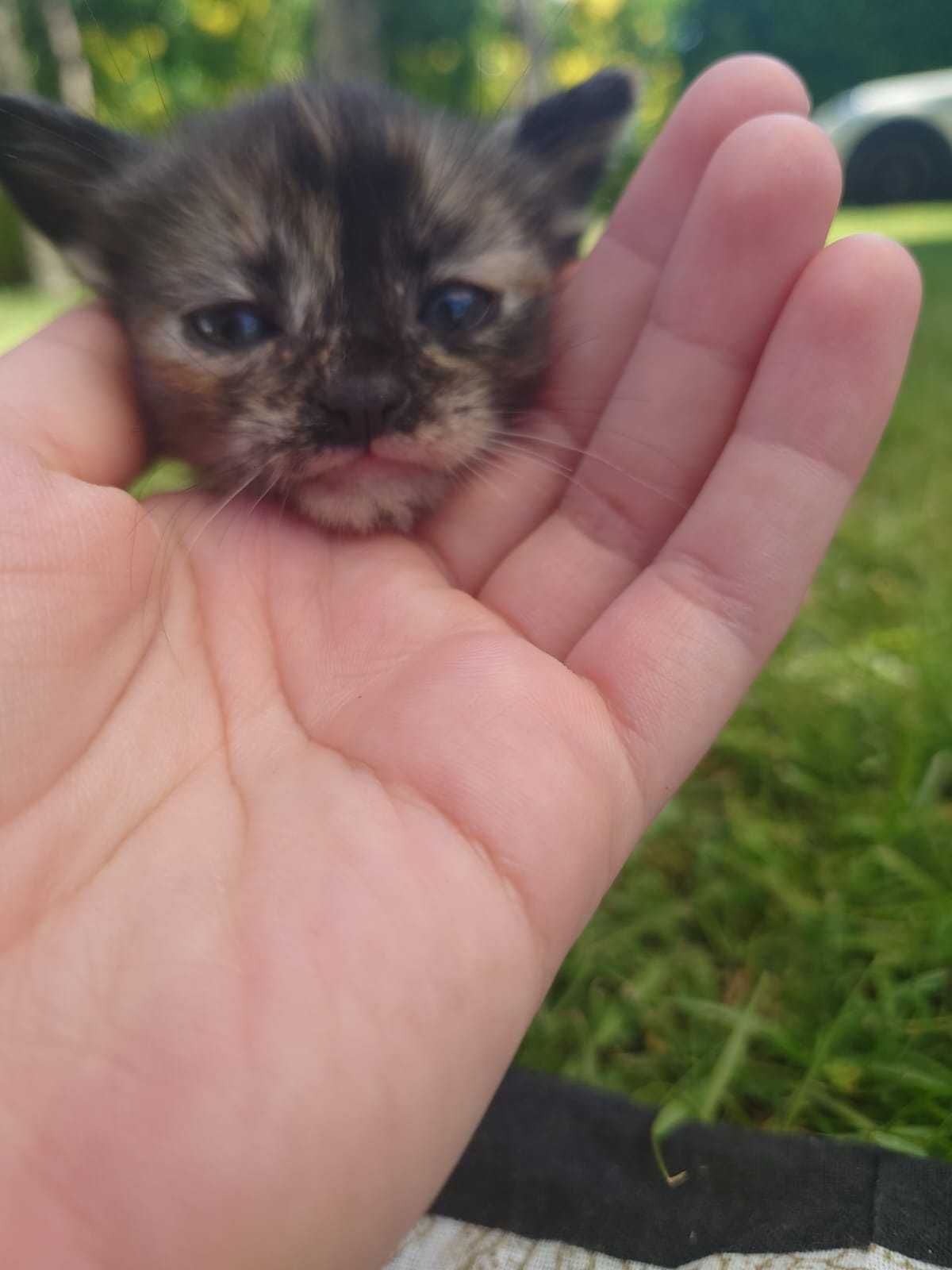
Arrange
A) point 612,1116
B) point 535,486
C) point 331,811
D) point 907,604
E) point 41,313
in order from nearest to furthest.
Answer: point 331,811 < point 612,1116 < point 535,486 < point 907,604 < point 41,313

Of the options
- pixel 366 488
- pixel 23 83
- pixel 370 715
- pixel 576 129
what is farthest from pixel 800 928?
pixel 23 83

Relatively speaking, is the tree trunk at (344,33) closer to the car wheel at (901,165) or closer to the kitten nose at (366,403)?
the car wheel at (901,165)

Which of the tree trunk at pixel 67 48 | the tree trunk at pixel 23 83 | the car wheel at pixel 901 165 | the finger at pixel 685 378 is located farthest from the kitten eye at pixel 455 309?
the car wheel at pixel 901 165

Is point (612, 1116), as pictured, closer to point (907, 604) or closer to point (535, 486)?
point (535, 486)

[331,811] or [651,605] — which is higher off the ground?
[651,605]

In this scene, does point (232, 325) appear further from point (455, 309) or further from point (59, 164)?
point (59, 164)

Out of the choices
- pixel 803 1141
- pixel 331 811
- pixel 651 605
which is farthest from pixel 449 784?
pixel 803 1141

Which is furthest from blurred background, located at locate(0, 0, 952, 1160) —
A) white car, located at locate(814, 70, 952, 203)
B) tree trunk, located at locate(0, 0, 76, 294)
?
white car, located at locate(814, 70, 952, 203)
